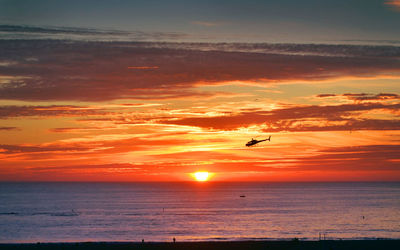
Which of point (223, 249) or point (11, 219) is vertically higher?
point (11, 219)

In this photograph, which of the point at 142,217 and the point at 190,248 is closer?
the point at 190,248

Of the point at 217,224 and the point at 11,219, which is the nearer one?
the point at 217,224

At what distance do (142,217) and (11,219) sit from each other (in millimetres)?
29283

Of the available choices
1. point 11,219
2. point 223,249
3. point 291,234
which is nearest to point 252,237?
point 291,234

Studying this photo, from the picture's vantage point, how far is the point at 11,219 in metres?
125

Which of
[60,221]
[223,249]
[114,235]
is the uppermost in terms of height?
[60,221]

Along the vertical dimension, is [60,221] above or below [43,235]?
above

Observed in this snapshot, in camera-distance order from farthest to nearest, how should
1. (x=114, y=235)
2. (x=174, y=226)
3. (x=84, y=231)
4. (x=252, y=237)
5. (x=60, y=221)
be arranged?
(x=60, y=221)
(x=174, y=226)
(x=84, y=231)
(x=114, y=235)
(x=252, y=237)

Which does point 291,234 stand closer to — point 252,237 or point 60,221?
point 252,237

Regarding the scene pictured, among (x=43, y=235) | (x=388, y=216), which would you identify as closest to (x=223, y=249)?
(x=43, y=235)

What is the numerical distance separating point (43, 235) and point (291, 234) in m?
40.9

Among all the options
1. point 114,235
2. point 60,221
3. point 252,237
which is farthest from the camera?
point 60,221

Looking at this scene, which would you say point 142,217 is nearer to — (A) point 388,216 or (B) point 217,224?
(B) point 217,224

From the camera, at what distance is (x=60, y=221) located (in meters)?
119
